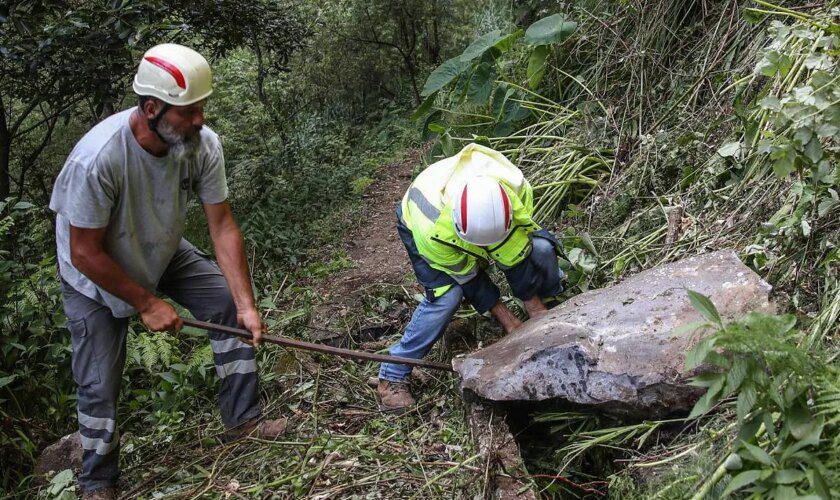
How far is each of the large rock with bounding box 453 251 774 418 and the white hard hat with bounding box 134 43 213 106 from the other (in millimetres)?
1659

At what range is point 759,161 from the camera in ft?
11.0

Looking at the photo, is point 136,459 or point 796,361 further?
point 136,459

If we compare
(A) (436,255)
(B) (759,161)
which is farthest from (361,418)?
(B) (759,161)

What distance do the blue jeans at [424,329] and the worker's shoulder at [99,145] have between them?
153 cm

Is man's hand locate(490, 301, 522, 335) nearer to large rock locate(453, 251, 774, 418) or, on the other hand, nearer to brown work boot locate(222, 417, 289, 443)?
large rock locate(453, 251, 774, 418)

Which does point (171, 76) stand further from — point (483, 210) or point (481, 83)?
point (481, 83)

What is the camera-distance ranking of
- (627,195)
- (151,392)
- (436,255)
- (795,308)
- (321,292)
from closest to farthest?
(795,308) → (436,255) → (151,392) → (627,195) → (321,292)

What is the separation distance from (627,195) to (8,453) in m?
3.70

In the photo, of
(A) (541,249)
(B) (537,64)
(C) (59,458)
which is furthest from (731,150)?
(C) (59,458)

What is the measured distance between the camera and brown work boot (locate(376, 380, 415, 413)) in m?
3.30

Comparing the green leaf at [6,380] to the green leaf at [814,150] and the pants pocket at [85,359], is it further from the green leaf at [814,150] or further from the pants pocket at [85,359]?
the green leaf at [814,150]

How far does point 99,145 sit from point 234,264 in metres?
0.79

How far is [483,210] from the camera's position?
9.21ft

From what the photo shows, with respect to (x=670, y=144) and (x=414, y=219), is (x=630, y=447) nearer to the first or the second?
(x=414, y=219)
